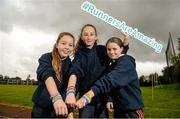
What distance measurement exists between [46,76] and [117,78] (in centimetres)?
63

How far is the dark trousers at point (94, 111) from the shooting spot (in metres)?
4.38

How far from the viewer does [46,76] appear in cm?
340

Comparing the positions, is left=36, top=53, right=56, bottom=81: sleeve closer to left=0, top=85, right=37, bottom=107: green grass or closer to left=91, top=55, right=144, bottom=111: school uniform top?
left=91, top=55, right=144, bottom=111: school uniform top

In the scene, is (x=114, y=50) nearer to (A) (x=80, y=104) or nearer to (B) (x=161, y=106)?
(A) (x=80, y=104)

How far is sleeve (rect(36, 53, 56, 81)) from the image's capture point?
3.44m

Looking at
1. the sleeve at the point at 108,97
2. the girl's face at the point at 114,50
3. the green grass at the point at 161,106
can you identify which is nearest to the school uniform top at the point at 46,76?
the girl's face at the point at 114,50

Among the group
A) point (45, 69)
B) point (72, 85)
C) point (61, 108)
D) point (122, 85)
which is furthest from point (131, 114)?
point (61, 108)

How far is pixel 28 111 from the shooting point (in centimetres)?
1462

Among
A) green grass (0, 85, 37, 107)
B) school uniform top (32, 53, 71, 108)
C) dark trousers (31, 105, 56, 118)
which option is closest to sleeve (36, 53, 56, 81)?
school uniform top (32, 53, 71, 108)

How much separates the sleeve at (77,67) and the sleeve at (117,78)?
41 centimetres

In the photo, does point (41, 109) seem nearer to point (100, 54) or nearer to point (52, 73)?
point (52, 73)

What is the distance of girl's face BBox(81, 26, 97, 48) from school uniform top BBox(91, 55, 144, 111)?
1.91ft

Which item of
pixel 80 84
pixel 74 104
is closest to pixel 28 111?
pixel 80 84

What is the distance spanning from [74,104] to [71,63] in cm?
105
